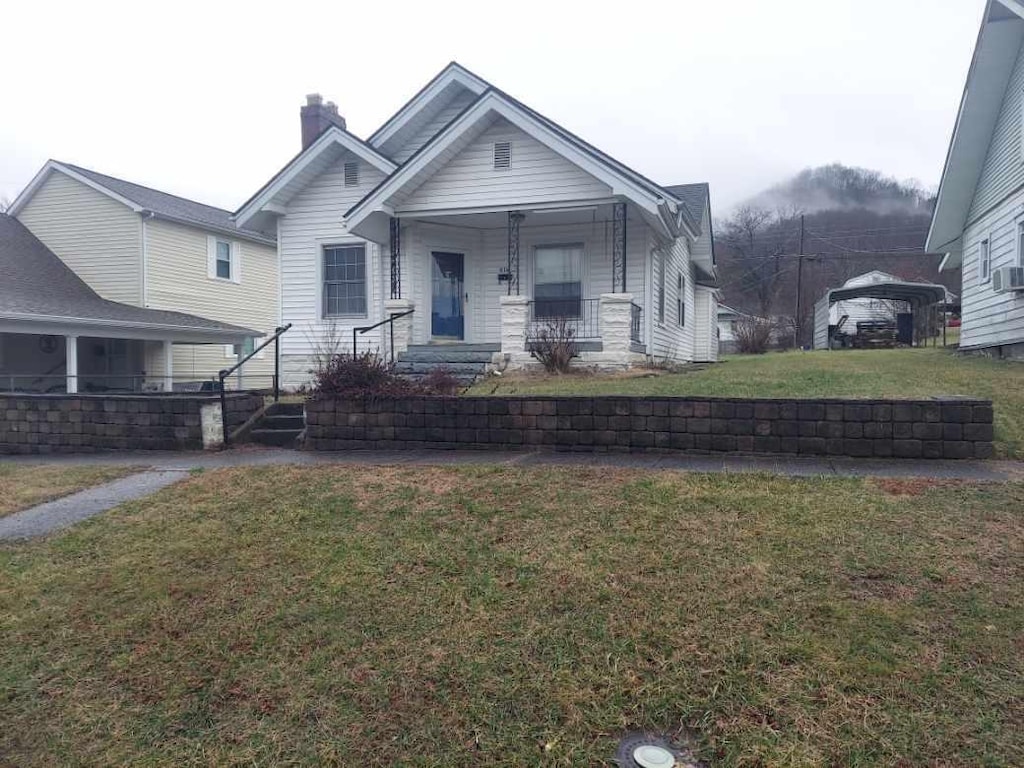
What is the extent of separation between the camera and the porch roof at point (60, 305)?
15.4m

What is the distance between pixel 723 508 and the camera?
4578mm

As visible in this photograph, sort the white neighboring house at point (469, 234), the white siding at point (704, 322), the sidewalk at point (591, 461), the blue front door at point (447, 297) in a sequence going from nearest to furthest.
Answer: the sidewalk at point (591, 461)
the white neighboring house at point (469, 234)
the blue front door at point (447, 297)
the white siding at point (704, 322)

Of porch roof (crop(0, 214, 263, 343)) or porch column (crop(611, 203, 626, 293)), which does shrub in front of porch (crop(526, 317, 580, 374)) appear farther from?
porch roof (crop(0, 214, 263, 343))

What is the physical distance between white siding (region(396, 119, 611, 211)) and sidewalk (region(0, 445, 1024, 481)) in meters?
6.76

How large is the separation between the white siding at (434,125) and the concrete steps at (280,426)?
25.6 ft

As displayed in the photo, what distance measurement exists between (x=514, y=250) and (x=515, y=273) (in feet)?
2.14

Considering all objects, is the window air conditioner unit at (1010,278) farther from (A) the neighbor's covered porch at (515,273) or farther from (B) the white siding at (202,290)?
(B) the white siding at (202,290)

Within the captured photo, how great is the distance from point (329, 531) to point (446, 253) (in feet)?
34.5

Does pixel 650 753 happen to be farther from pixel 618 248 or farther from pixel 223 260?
pixel 223 260

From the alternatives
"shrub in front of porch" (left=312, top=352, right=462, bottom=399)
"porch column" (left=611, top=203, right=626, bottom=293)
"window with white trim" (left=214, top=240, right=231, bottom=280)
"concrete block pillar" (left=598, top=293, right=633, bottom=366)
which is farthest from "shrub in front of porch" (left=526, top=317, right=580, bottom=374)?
"window with white trim" (left=214, top=240, right=231, bottom=280)

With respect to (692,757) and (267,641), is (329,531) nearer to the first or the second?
(267,641)

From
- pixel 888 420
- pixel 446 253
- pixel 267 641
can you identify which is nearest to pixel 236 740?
pixel 267 641

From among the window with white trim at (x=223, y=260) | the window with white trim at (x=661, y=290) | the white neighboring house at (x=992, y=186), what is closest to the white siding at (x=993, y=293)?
the white neighboring house at (x=992, y=186)

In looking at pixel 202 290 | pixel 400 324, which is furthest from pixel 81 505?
pixel 202 290
